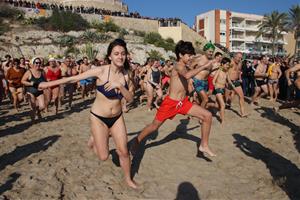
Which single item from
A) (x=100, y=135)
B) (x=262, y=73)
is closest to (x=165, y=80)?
(x=262, y=73)

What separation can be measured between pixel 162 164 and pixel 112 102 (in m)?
1.70

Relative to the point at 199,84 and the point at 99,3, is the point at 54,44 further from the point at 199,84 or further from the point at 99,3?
the point at 199,84

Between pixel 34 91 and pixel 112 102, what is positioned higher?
pixel 112 102

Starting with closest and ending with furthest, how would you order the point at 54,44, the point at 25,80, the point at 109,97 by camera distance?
the point at 109,97, the point at 25,80, the point at 54,44

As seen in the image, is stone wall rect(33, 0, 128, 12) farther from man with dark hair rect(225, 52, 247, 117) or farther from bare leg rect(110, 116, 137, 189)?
bare leg rect(110, 116, 137, 189)

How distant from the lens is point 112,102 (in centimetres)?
460

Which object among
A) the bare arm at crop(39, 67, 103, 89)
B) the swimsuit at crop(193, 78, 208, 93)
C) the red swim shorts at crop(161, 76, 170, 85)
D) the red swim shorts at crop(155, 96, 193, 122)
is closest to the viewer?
the bare arm at crop(39, 67, 103, 89)

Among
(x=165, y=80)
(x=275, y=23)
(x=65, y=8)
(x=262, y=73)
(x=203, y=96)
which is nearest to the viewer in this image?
(x=203, y=96)

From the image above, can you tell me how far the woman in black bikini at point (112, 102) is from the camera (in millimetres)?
4336

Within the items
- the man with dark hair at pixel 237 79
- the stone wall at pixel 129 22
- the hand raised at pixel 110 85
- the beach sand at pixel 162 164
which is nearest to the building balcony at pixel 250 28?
the stone wall at pixel 129 22

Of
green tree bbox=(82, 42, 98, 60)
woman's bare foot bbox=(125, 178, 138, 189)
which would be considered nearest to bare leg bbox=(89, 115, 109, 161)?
woman's bare foot bbox=(125, 178, 138, 189)

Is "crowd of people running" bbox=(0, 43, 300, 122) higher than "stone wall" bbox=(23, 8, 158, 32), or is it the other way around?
"stone wall" bbox=(23, 8, 158, 32)

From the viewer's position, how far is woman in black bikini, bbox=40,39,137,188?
4.34 meters

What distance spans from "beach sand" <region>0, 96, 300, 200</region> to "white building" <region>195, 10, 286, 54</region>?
59726 millimetres
